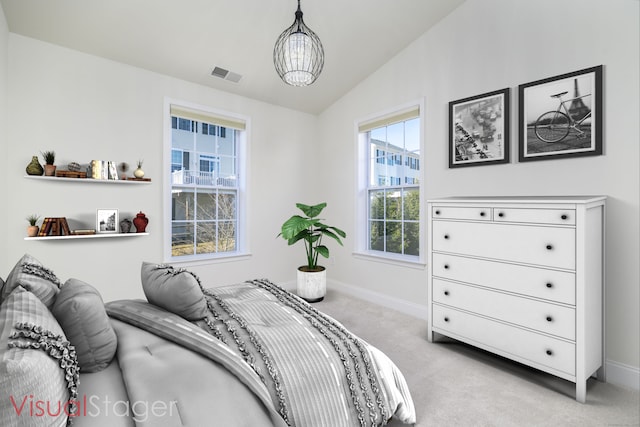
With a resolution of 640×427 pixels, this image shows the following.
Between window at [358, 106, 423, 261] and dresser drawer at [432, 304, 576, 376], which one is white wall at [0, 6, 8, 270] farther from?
dresser drawer at [432, 304, 576, 376]

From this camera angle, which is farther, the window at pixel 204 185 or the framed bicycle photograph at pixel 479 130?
the window at pixel 204 185

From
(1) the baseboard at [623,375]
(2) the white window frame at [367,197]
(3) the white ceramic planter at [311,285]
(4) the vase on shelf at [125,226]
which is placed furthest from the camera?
(3) the white ceramic planter at [311,285]

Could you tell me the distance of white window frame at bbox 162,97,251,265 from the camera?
11.1ft

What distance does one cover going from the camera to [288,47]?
2.15m

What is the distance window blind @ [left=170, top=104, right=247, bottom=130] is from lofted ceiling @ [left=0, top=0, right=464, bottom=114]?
0.34m

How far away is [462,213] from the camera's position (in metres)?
2.46

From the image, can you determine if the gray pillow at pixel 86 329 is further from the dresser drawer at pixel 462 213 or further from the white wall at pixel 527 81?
the white wall at pixel 527 81

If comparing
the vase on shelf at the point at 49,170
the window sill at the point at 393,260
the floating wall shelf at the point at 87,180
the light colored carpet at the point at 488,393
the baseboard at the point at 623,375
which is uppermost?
the vase on shelf at the point at 49,170

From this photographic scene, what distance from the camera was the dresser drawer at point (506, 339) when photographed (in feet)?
6.40

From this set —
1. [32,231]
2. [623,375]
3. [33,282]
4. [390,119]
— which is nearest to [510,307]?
[623,375]

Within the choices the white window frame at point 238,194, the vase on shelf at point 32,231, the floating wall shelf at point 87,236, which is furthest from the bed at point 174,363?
the white window frame at point 238,194

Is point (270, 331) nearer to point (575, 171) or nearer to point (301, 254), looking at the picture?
point (575, 171)

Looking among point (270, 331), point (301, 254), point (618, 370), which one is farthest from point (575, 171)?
point (301, 254)

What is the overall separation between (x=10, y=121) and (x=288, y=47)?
2.47m
